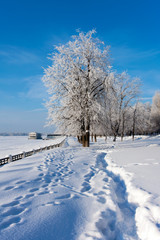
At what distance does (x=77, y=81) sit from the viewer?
17906 mm

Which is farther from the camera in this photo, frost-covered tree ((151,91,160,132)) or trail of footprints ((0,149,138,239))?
frost-covered tree ((151,91,160,132))

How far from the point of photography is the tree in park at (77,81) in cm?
1741

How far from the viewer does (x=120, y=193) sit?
187 inches

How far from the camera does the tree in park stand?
57.1ft

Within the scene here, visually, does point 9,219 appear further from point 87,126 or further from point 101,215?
point 87,126

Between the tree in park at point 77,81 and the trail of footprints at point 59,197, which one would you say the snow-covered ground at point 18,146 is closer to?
the tree in park at point 77,81

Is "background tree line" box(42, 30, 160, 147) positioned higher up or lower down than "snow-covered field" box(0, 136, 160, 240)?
higher up

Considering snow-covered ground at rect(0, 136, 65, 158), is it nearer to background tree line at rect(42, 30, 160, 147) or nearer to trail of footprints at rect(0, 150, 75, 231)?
background tree line at rect(42, 30, 160, 147)

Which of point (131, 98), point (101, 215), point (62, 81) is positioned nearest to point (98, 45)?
point (62, 81)

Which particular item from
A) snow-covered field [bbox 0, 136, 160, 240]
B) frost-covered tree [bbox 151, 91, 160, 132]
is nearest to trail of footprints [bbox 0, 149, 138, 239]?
snow-covered field [bbox 0, 136, 160, 240]

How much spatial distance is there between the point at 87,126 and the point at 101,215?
1469 cm

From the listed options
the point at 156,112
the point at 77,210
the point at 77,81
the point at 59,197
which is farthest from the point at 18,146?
the point at 156,112

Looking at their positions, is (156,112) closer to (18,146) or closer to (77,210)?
(18,146)

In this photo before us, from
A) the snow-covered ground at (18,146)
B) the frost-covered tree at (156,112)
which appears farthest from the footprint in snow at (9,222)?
the frost-covered tree at (156,112)
